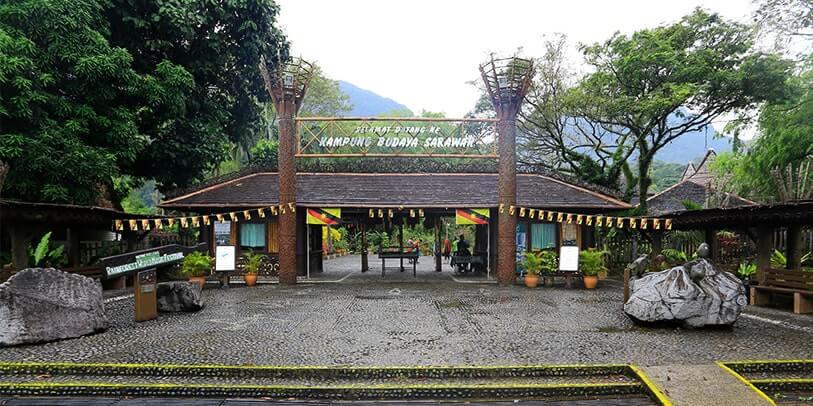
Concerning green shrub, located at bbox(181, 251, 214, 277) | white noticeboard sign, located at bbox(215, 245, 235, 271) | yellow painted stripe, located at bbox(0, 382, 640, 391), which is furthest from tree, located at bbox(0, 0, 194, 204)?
yellow painted stripe, located at bbox(0, 382, 640, 391)

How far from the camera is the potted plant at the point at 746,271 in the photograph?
1156cm

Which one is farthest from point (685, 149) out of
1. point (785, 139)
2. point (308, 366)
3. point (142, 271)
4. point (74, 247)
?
point (308, 366)

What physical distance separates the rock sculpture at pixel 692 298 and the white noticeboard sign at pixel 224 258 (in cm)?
1008

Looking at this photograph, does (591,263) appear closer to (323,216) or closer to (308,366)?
(323,216)

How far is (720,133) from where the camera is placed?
58.1 ft

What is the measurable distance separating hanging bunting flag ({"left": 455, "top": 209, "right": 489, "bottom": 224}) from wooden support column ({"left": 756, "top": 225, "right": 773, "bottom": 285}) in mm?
6451

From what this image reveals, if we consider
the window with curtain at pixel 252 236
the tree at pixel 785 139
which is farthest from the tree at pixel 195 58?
the tree at pixel 785 139

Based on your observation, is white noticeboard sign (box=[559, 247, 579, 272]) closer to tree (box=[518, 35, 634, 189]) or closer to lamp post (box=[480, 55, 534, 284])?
lamp post (box=[480, 55, 534, 284])

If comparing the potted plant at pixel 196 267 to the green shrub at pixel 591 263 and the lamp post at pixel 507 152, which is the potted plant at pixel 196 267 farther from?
the green shrub at pixel 591 263

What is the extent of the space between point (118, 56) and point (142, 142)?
2.42 m

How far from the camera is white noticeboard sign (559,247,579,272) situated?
42.7 feet

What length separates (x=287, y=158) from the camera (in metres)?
13.7

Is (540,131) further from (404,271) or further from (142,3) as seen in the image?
(142,3)

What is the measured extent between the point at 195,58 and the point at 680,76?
15.8m
